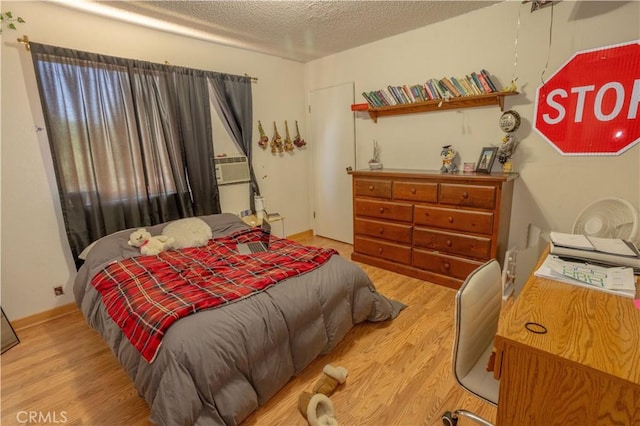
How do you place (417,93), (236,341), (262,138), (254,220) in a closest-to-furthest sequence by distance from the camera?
1. (236,341)
2. (417,93)
3. (254,220)
4. (262,138)

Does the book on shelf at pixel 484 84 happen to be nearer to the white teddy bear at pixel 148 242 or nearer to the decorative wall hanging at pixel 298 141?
the decorative wall hanging at pixel 298 141

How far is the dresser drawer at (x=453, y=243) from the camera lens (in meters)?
2.57

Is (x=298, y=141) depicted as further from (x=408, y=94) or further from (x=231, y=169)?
(x=408, y=94)

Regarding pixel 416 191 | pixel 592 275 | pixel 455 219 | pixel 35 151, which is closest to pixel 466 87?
pixel 416 191

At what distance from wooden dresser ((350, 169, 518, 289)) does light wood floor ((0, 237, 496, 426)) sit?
0.55 m

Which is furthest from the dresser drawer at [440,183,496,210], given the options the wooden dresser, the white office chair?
the white office chair

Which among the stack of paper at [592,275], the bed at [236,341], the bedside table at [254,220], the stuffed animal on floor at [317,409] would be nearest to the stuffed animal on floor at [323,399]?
the stuffed animal on floor at [317,409]

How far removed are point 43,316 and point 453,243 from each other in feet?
11.6

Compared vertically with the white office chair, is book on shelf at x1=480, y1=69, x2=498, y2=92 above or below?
above

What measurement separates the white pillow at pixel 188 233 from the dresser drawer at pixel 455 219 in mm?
1951

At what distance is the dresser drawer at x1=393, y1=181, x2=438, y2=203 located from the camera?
2764 mm

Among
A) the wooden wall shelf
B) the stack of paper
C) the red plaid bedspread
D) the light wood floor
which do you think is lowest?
the light wood floor

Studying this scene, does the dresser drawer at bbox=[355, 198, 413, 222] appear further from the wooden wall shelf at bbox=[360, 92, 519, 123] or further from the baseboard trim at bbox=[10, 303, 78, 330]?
the baseboard trim at bbox=[10, 303, 78, 330]

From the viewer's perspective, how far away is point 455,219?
2.67 metres
